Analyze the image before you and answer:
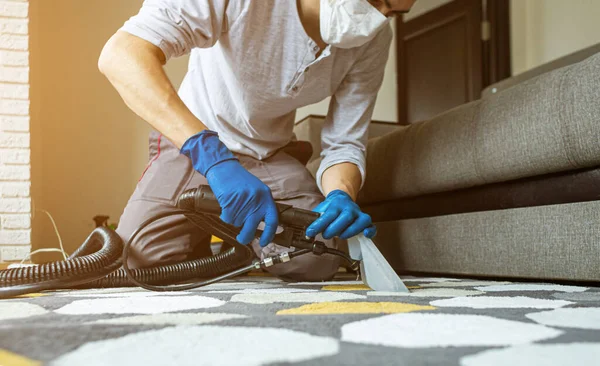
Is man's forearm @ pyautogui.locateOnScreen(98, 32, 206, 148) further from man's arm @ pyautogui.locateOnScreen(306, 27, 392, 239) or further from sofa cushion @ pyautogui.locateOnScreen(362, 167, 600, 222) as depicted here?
sofa cushion @ pyautogui.locateOnScreen(362, 167, 600, 222)

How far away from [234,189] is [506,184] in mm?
606

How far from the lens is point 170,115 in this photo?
0.96 m

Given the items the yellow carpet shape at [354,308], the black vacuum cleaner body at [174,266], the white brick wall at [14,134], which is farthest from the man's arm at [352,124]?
the white brick wall at [14,134]

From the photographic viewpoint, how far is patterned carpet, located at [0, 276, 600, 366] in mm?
353

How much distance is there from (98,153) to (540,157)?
7.73 feet

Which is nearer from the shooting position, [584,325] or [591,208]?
[584,325]

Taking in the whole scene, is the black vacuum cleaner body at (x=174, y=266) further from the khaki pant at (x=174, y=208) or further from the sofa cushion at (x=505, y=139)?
the sofa cushion at (x=505, y=139)

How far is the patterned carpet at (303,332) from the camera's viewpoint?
35cm

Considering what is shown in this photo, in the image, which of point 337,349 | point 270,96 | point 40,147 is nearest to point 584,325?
point 337,349

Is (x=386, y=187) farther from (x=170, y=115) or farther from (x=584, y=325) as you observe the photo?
(x=584, y=325)

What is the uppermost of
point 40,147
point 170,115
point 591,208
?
point 40,147

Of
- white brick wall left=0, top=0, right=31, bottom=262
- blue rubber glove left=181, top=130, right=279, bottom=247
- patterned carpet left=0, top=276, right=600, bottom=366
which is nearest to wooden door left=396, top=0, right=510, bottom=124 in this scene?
white brick wall left=0, top=0, right=31, bottom=262

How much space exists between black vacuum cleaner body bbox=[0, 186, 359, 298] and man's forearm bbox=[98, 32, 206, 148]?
129 mm

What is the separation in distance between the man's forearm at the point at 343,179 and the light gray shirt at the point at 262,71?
0.02 metres
